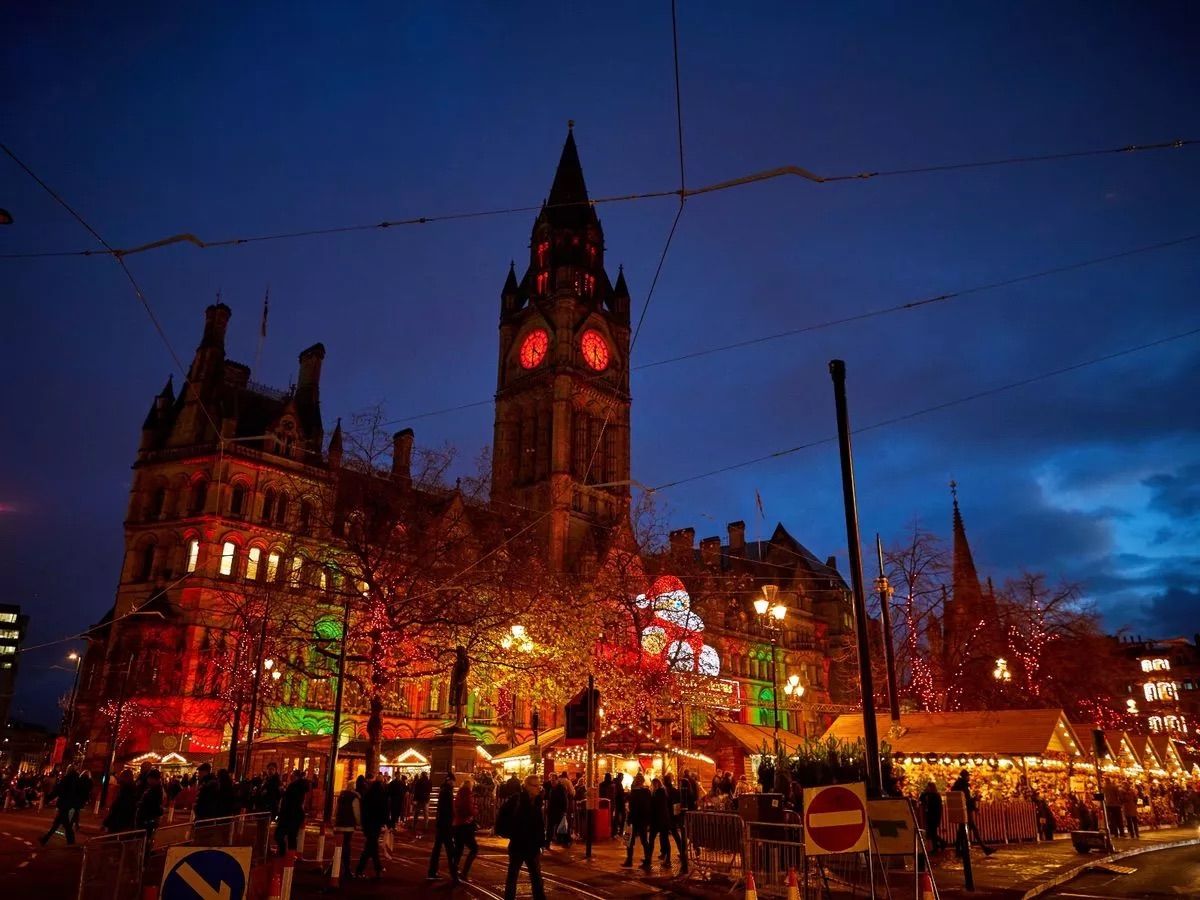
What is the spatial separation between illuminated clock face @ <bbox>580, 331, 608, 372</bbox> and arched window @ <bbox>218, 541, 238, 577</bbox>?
109 feet

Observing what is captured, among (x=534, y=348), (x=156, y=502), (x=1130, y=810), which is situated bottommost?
(x=1130, y=810)

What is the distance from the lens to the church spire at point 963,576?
55.0m

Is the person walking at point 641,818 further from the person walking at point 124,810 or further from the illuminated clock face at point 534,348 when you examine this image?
the illuminated clock face at point 534,348

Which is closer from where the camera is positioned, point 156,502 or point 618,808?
point 618,808

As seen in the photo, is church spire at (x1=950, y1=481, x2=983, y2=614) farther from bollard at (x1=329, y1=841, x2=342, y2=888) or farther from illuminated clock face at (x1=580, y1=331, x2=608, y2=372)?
bollard at (x1=329, y1=841, x2=342, y2=888)

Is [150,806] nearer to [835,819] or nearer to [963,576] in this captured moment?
[835,819]

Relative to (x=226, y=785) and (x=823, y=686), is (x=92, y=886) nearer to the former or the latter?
(x=226, y=785)

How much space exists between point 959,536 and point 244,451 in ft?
181

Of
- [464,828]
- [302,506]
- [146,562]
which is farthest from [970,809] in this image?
[146,562]

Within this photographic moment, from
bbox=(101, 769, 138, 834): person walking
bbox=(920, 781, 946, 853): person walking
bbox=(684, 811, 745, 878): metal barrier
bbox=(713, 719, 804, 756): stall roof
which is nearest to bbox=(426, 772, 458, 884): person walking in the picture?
bbox=(684, 811, 745, 878): metal barrier

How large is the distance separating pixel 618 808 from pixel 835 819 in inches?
598

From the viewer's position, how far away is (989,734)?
26.5 metres

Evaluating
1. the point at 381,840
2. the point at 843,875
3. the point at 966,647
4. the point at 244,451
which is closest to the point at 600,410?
the point at 244,451

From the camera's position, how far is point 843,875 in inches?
606
